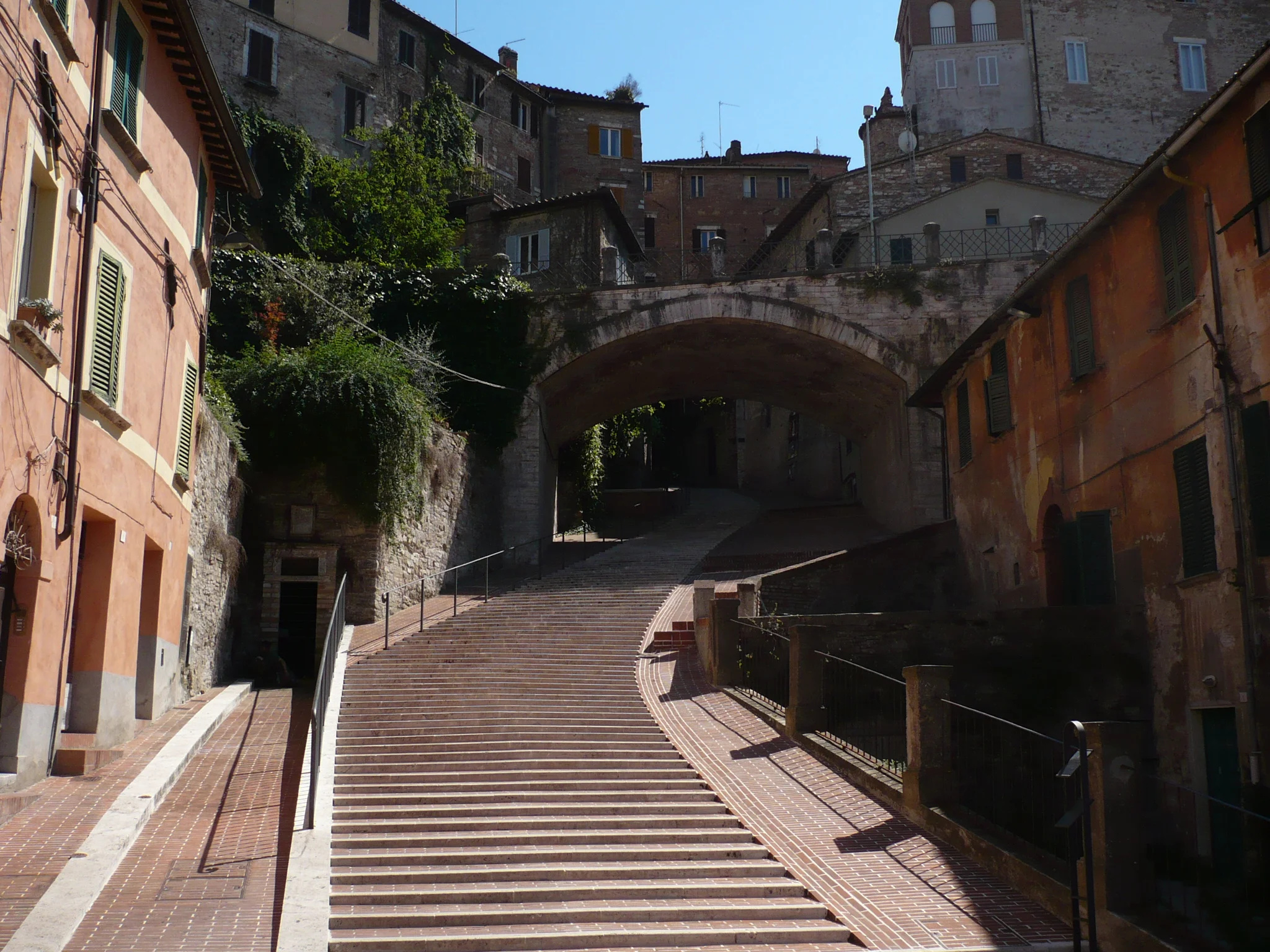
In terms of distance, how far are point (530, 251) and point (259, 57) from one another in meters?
10.4

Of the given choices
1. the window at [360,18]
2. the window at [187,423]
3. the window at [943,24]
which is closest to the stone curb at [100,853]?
the window at [187,423]

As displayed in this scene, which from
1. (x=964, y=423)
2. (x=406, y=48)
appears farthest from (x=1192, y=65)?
(x=964, y=423)

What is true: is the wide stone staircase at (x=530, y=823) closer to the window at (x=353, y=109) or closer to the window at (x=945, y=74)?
the window at (x=353, y=109)

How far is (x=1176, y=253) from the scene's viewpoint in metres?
13.2

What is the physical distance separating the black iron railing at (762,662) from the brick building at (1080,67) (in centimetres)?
3061

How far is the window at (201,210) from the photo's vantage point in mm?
15211

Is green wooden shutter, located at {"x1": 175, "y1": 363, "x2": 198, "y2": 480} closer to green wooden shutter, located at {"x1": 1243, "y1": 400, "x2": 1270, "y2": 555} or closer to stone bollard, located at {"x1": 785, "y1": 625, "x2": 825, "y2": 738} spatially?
stone bollard, located at {"x1": 785, "y1": 625, "x2": 825, "y2": 738}

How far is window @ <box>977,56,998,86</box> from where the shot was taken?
4131 centimetres

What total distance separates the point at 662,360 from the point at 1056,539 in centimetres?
1370

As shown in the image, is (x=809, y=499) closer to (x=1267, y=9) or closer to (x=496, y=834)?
(x=1267, y=9)

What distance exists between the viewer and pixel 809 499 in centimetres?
4144

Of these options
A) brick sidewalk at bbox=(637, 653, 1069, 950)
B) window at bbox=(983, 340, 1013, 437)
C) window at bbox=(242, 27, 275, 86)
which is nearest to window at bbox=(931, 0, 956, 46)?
window at bbox=(242, 27, 275, 86)

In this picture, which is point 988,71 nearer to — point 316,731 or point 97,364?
point 97,364

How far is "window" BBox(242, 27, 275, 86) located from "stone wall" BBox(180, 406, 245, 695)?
21864 mm
